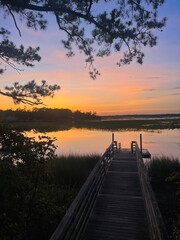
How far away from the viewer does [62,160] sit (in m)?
18.4

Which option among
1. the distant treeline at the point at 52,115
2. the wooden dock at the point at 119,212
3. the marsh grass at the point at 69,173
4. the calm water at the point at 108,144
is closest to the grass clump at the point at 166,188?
the wooden dock at the point at 119,212

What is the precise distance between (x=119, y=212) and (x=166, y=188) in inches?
277

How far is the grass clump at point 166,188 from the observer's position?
11144 millimetres

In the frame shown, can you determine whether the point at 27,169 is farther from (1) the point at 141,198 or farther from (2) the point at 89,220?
(1) the point at 141,198

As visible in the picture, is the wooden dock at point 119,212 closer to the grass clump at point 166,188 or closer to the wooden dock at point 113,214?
the wooden dock at point 113,214

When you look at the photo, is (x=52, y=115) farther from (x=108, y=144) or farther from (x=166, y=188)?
(x=166, y=188)

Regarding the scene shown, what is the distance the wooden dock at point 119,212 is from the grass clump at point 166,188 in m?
1.49

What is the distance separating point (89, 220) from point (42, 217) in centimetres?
134

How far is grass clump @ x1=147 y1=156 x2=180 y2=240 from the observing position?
11.1m

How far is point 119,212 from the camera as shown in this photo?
27.8ft

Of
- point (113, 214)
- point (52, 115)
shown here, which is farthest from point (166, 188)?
point (52, 115)

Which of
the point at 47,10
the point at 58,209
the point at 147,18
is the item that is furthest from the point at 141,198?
the point at 47,10

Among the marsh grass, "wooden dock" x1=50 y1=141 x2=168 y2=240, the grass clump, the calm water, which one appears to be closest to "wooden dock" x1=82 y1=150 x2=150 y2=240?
"wooden dock" x1=50 y1=141 x2=168 y2=240

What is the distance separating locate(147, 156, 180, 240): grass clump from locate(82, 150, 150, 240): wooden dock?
1.49 m
